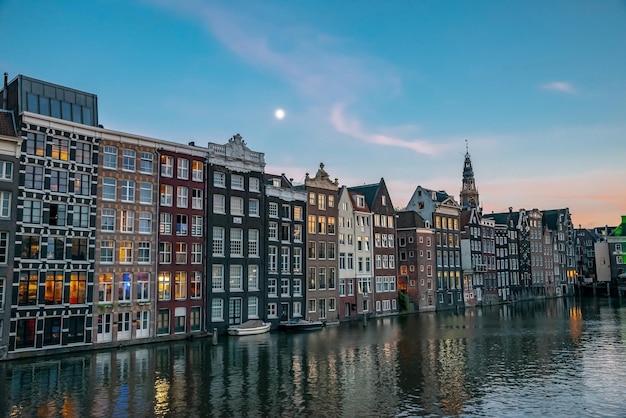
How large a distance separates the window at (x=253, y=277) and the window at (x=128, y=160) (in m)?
21.1

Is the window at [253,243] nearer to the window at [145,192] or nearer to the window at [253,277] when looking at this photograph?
the window at [253,277]

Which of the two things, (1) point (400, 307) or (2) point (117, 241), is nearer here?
(2) point (117, 241)

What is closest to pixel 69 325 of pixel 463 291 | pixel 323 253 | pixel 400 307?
pixel 323 253

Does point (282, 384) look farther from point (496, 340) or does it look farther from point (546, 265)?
point (546, 265)

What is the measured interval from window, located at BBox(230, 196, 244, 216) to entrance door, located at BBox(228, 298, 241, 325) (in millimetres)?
11479

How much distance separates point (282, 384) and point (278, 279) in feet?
126

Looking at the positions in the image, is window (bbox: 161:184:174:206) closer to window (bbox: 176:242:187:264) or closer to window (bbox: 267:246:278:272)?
window (bbox: 176:242:187:264)

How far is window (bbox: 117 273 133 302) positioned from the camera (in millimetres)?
59094

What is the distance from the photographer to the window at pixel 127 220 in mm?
60372

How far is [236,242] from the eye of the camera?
71875 mm

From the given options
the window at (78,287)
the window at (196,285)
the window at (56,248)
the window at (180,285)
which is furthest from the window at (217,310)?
the window at (56,248)

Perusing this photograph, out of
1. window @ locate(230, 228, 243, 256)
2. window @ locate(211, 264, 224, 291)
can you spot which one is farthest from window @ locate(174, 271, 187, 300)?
window @ locate(230, 228, 243, 256)

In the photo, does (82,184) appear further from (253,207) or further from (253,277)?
(253,277)

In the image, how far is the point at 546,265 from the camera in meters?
160
